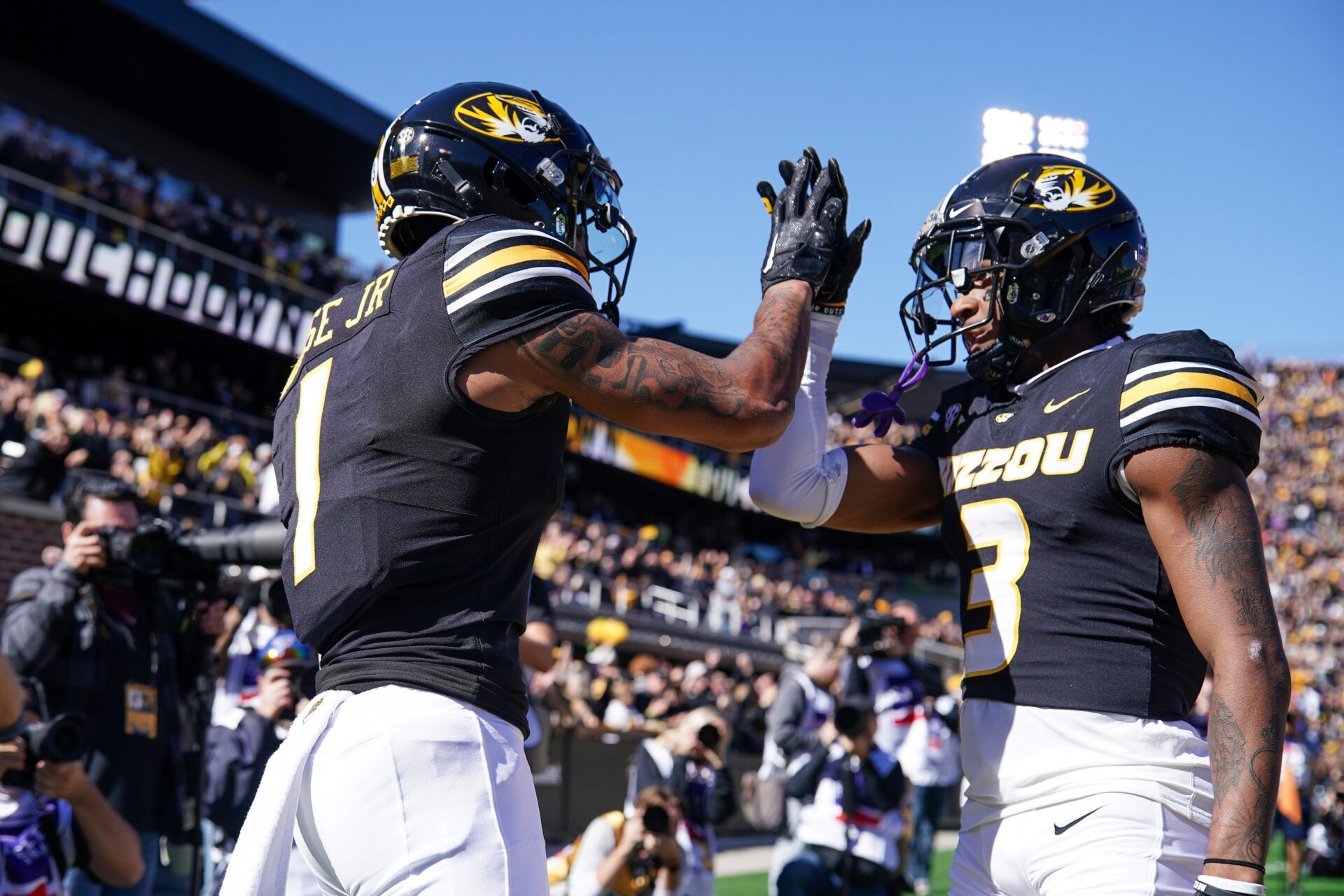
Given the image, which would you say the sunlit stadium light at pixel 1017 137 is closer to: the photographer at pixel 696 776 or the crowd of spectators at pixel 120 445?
the photographer at pixel 696 776

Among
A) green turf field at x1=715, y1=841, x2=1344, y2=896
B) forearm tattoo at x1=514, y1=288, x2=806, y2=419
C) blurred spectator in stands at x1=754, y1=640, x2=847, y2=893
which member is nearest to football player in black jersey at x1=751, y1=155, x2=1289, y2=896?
forearm tattoo at x1=514, y1=288, x2=806, y2=419

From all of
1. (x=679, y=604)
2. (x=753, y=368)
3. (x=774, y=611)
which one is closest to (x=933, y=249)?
(x=753, y=368)

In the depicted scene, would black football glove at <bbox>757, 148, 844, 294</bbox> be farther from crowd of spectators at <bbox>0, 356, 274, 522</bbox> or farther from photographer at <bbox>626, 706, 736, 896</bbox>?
crowd of spectators at <bbox>0, 356, 274, 522</bbox>

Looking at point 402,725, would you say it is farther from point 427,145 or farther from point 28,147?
point 28,147

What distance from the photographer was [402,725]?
2088 mm

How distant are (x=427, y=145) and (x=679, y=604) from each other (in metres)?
23.1

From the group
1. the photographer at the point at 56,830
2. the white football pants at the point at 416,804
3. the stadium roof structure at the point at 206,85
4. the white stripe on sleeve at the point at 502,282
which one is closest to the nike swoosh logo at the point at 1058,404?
the white stripe on sleeve at the point at 502,282

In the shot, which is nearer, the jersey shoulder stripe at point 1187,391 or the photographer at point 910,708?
the jersey shoulder stripe at point 1187,391

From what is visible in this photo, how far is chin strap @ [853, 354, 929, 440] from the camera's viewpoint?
3.10m

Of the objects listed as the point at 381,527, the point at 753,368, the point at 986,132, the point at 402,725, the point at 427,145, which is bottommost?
the point at 402,725

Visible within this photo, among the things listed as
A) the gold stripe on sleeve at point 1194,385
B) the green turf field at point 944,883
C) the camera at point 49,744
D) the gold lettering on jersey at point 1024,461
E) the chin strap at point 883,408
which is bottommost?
the green turf field at point 944,883

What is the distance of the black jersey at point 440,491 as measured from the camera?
2213mm

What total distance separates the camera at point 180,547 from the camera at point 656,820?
2.44m

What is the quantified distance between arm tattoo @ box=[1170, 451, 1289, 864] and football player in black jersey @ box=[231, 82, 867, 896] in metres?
0.78
